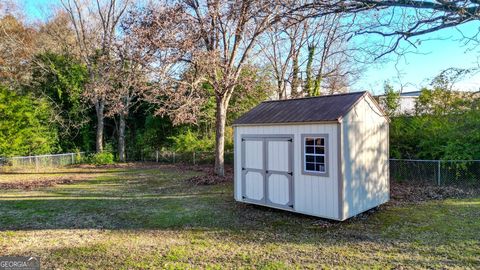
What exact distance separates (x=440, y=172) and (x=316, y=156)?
5.36 meters

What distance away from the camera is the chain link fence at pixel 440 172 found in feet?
27.2

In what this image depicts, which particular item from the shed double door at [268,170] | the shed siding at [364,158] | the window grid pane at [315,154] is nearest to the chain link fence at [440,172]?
the shed siding at [364,158]

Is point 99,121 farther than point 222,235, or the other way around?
point 99,121

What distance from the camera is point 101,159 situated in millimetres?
16391

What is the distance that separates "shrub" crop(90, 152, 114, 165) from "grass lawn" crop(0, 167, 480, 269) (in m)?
8.46

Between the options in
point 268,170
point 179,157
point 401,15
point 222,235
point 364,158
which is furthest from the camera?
point 179,157

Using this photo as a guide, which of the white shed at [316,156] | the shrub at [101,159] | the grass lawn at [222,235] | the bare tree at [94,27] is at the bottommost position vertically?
the grass lawn at [222,235]

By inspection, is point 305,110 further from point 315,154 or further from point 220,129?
point 220,129

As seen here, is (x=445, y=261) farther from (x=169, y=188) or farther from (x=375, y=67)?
(x=375, y=67)

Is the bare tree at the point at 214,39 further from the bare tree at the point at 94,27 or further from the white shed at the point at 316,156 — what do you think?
the bare tree at the point at 94,27

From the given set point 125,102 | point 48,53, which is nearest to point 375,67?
point 125,102

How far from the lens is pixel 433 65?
775 centimetres

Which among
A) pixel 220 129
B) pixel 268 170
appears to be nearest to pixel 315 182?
pixel 268 170

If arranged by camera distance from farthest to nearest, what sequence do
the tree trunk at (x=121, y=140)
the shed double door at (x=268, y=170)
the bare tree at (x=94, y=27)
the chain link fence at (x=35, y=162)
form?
the tree trunk at (x=121, y=140)
the bare tree at (x=94, y=27)
the chain link fence at (x=35, y=162)
the shed double door at (x=268, y=170)
